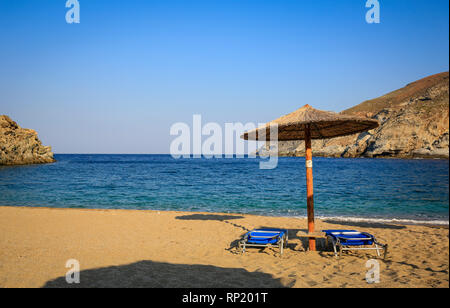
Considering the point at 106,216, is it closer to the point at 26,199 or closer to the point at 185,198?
the point at 185,198

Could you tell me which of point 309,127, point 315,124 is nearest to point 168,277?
point 309,127

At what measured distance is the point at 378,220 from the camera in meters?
11.9

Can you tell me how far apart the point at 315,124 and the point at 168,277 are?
17.3 feet

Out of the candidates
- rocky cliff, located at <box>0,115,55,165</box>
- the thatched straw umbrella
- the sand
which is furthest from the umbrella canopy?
rocky cliff, located at <box>0,115,55,165</box>

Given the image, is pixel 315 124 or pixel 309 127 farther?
pixel 315 124

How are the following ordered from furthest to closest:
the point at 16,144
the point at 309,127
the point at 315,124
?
the point at 16,144, the point at 315,124, the point at 309,127

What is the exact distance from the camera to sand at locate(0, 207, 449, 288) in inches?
199

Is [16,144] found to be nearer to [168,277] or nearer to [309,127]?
[168,277]

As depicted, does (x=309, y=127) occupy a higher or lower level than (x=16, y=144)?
lower

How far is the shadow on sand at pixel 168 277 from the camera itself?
4875mm

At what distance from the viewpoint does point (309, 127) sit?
668 cm
